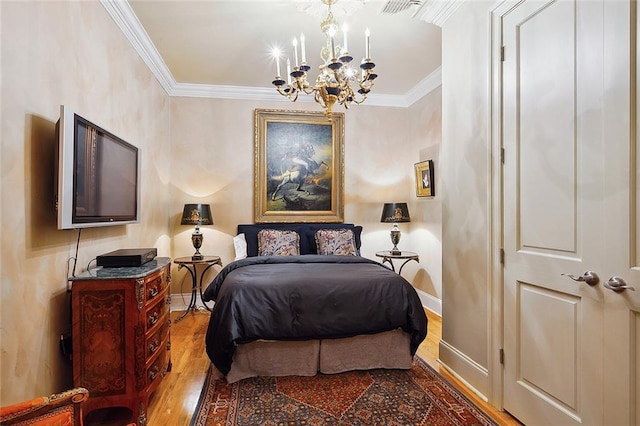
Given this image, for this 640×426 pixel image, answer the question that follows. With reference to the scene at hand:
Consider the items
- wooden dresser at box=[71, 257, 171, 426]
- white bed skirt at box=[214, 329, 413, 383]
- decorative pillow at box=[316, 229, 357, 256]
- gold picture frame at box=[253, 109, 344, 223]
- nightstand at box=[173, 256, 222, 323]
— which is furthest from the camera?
gold picture frame at box=[253, 109, 344, 223]

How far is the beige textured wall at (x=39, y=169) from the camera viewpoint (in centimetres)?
151

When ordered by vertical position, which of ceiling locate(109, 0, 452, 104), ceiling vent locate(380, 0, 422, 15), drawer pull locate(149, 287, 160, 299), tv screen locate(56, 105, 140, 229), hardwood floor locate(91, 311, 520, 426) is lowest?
hardwood floor locate(91, 311, 520, 426)

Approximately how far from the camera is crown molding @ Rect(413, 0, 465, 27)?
2.51 meters

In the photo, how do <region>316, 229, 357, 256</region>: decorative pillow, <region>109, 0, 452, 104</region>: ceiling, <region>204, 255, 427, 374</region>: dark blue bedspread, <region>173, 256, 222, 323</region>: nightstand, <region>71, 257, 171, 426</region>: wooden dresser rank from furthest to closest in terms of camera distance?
<region>316, 229, 357, 256</region>: decorative pillow
<region>173, 256, 222, 323</region>: nightstand
<region>109, 0, 452, 104</region>: ceiling
<region>204, 255, 427, 374</region>: dark blue bedspread
<region>71, 257, 171, 426</region>: wooden dresser

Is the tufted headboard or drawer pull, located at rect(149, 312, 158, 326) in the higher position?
the tufted headboard

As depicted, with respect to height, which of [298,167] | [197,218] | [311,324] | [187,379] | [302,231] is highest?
[298,167]

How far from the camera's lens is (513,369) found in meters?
2.00

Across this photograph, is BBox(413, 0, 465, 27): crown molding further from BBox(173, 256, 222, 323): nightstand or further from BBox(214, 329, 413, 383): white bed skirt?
BBox(173, 256, 222, 323): nightstand

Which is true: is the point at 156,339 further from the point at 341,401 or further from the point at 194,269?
the point at 194,269

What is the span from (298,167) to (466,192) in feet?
8.51

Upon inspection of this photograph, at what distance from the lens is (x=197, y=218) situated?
393 cm

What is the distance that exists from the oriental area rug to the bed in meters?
0.10

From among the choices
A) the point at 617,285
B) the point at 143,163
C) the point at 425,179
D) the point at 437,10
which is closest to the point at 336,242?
the point at 425,179

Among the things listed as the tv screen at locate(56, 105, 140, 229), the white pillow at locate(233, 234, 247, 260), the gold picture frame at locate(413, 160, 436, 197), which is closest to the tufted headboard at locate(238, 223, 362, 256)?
the white pillow at locate(233, 234, 247, 260)
